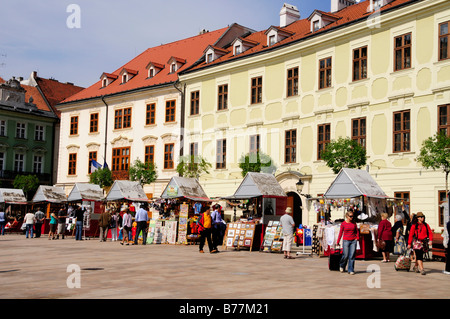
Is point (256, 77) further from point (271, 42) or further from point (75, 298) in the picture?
point (75, 298)

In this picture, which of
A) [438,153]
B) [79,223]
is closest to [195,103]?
[79,223]

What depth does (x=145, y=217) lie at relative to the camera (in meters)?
26.5

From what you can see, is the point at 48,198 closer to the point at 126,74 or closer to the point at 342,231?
the point at 126,74

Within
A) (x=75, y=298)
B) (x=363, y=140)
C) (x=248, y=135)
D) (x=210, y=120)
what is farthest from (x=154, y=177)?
(x=75, y=298)

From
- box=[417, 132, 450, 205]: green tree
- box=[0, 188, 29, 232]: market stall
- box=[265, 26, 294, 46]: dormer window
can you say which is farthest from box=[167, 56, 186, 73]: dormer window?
box=[417, 132, 450, 205]: green tree

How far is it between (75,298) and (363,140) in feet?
71.5

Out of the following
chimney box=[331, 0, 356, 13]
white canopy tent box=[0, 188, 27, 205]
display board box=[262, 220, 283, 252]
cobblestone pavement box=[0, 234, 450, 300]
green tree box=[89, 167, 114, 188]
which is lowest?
cobblestone pavement box=[0, 234, 450, 300]

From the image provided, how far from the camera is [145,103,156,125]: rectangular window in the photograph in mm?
42125

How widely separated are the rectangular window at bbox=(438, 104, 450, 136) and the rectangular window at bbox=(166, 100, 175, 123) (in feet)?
63.7

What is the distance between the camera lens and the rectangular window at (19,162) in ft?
179

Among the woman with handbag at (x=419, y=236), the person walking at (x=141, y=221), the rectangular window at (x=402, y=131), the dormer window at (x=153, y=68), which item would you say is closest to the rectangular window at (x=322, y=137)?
the rectangular window at (x=402, y=131)

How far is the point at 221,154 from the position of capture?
36938 millimetres

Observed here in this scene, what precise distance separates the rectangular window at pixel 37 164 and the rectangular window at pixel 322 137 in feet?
109

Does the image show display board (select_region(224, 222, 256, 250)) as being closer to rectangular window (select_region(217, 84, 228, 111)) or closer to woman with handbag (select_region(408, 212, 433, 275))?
woman with handbag (select_region(408, 212, 433, 275))
